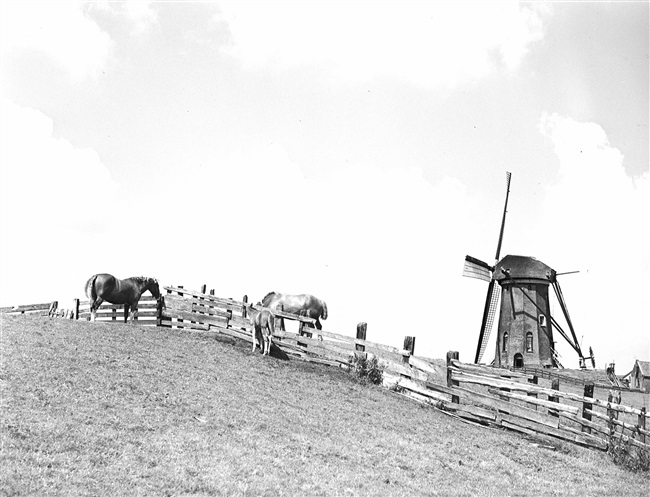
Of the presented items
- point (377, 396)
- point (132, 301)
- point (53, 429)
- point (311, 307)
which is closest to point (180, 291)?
point (132, 301)

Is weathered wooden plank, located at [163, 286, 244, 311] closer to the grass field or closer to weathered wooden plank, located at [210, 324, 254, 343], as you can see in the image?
weathered wooden plank, located at [210, 324, 254, 343]

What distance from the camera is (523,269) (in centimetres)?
4166

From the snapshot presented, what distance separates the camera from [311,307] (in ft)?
88.7

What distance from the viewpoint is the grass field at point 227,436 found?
29.6 feet

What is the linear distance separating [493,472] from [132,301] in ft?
60.1

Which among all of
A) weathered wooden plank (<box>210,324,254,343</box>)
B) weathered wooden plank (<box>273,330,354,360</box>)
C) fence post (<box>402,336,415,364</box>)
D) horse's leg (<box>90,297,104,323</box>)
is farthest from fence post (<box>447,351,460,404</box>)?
horse's leg (<box>90,297,104,323</box>)

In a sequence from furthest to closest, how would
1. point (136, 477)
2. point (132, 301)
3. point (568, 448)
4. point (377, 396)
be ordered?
1. point (132, 301)
2. point (377, 396)
3. point (568, 448)
4. point (136, 477)

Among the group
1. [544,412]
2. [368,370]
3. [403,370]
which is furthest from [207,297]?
[544,412]

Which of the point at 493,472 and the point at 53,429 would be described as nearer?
the point at 53,429

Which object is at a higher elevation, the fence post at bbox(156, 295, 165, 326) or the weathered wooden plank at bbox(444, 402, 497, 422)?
the fence post at bbox(156, 295, 165, 326)

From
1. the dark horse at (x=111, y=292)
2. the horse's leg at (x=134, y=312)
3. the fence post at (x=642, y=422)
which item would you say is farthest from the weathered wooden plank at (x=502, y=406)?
the horse's leg at (x=134, y=312)

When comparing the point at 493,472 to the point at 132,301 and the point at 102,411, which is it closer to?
the point at 102,411

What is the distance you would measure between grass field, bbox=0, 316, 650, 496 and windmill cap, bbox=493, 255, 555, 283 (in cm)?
2670

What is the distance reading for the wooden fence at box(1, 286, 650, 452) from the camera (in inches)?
608
